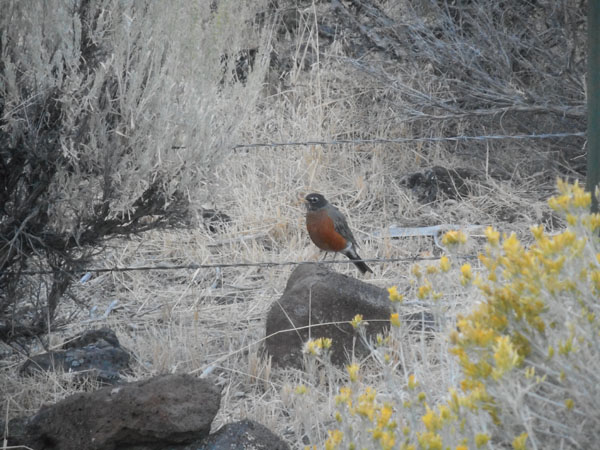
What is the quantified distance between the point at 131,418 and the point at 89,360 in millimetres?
1158

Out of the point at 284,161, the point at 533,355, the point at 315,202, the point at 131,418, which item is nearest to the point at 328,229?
the point at 315,202

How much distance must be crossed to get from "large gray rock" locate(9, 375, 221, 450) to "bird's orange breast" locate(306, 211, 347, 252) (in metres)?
2.56

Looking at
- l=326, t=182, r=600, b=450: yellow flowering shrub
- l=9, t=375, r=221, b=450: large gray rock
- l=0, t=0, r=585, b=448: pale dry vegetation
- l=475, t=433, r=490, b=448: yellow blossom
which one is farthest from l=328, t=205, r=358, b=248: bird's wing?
l=475, t=433, r=490, b=448: yellow blossom

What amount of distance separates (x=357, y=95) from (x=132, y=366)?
455 centimetres

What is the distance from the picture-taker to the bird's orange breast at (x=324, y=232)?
5527 millimetres

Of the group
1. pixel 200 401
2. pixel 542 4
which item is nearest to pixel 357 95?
pixel 542 4

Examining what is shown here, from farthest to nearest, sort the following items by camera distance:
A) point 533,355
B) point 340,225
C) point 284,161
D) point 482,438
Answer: point 284,161 → point 340,225 → point 533,355 → point 482,438

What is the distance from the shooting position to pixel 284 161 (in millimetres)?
7094

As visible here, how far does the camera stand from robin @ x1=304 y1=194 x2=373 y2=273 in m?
5.53

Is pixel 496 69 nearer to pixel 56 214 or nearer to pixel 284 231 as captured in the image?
pixel 284 231

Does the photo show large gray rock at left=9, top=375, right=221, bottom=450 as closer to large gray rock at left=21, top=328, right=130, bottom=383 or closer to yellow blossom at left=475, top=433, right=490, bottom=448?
large gray rock at left=21, top=328, right=130, bottom=383

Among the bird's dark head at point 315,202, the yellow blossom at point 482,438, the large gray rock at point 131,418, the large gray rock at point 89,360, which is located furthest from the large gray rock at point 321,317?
the yellow blossom at point 482,438

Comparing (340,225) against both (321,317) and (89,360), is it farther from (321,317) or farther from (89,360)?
(89,360)

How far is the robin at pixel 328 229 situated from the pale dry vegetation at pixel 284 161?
20 cm
